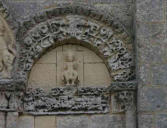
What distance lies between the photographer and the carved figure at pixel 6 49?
669 cm

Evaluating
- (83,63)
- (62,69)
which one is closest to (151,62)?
(83,63)

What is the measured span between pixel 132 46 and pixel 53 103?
4.28 feet

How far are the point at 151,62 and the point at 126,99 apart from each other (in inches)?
23.0

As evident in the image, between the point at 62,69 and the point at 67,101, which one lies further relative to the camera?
the point at 62,69

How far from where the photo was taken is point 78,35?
22.7 feet

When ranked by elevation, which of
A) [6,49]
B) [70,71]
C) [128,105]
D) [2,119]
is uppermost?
[6,49]

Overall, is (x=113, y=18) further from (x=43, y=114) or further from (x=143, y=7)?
(x=43, y=114)

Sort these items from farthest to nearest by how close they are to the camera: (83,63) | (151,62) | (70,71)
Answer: (83,63) → (70,71) → (151,62)

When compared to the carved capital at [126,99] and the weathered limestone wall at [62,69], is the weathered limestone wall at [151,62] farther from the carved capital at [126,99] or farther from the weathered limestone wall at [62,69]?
the weathered limestone wall at [62,69]

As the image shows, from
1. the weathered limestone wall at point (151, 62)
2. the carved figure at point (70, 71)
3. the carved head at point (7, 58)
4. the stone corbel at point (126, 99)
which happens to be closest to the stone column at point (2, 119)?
the carved head at point (7, 58)

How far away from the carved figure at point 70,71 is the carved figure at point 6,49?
72 centimetres

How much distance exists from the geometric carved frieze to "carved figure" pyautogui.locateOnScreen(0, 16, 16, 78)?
403mm

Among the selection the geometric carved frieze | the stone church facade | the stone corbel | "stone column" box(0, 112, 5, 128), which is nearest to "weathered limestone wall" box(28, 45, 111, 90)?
the stone church facade

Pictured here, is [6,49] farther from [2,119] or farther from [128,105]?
[128,105]
